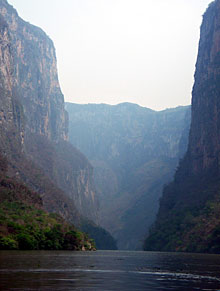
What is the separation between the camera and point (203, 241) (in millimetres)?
144125

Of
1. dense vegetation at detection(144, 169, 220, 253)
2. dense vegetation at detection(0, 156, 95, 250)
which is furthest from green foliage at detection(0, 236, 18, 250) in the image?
dense vegetation at detection(144, 169, 220, 253)

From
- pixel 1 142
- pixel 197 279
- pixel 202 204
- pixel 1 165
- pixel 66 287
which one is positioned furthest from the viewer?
pixel 1 142

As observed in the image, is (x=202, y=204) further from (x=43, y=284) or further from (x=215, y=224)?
(x=43, y=284)

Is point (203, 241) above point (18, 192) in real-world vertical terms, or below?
below

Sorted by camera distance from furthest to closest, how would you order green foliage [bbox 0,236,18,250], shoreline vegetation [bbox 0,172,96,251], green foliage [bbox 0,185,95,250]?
shoreline vegetation [bbox 0,172,96,251] → green foliage [bbox 0,185,95,250] → green foliage [bbox 0,236,18,250]

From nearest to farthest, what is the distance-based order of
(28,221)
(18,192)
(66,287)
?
(66,287), (28,221), (18,192)

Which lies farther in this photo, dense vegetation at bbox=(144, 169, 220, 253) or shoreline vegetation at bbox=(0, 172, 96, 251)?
dense vegetation at bbox=(144, 169, 220, 253)

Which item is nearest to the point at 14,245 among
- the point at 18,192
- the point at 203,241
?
the point at 18,192

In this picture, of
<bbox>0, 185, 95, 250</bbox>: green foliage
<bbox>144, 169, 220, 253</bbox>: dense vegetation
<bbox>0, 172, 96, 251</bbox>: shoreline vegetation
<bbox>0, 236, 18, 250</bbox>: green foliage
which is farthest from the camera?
<bbox>144, 169, 220, 253</bbox>: dense vegetation

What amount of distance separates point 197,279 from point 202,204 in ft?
466

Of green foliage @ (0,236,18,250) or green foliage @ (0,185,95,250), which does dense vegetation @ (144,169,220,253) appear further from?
green foliage @ (0,236,18,250)

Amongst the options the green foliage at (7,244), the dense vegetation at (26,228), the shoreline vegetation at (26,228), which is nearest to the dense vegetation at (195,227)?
the dense vegetation at (26,228)

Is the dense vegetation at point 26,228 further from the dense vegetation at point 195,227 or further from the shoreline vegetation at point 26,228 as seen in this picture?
the dense vegetation at point 195,227

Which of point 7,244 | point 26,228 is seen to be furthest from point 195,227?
point 7,244
